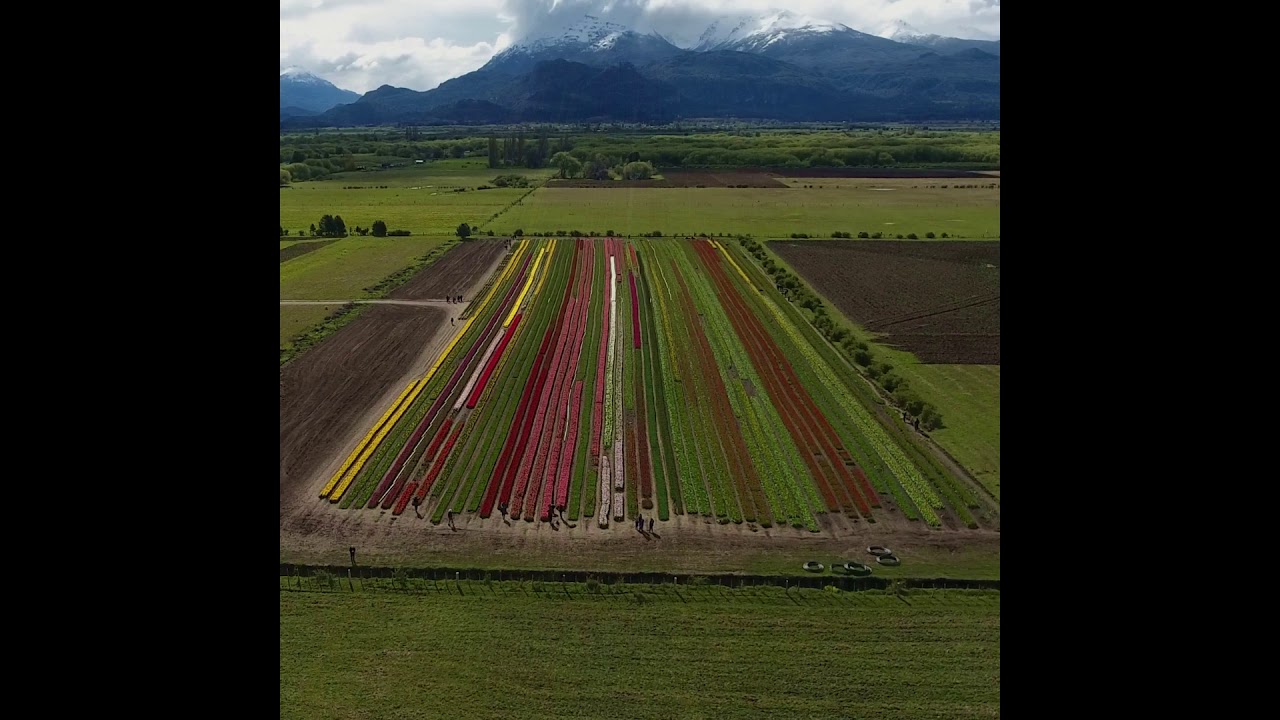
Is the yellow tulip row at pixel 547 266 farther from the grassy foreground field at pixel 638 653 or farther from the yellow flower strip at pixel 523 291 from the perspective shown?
the grassy foreground field at pixel 638 653

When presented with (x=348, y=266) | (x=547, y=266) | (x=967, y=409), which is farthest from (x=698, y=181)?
(x=967, y=409)

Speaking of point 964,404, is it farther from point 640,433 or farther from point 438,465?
point 438,465

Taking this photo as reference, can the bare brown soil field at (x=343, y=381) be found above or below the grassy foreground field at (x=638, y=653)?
above

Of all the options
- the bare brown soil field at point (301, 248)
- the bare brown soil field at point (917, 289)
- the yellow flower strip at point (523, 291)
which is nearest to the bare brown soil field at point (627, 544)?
the bare brown soil field at point (917, 289)

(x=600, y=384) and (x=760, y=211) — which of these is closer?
(x=600, y=384)

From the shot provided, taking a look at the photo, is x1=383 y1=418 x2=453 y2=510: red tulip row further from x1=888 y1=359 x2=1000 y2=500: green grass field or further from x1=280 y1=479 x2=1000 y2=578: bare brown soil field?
x1=888 y1=359 x2=1000 y2=500: green grass field

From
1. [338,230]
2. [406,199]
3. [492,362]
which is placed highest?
[406,199]
